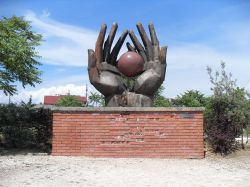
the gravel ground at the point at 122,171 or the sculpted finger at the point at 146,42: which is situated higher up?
the sculpted finger at the point at 146,42

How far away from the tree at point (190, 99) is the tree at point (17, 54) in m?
23.9

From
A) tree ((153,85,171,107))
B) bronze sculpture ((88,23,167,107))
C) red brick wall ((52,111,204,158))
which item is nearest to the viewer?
red brick wall ((52,111,204,158))

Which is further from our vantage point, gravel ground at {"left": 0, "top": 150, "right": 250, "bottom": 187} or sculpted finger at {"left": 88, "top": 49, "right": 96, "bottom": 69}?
sculpted finger at {"left": 88, "top": 49, "right": 96, "bottom": 69}

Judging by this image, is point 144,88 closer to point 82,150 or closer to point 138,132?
point 138,132

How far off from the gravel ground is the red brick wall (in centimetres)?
42

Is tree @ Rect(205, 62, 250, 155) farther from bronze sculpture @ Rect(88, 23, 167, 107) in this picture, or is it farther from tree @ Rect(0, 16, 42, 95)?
tree @ Rect(0, 16, 42, 95)

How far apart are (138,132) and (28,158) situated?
9.92 feet

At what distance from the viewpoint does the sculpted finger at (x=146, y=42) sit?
44.2 ft

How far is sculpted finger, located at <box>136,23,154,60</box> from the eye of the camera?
13469 mm

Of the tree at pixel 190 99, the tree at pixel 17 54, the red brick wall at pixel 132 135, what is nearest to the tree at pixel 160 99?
the tree at pixel 190 99

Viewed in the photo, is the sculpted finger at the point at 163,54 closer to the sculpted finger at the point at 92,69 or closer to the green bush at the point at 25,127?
the sculpted finger at the point at 92,69

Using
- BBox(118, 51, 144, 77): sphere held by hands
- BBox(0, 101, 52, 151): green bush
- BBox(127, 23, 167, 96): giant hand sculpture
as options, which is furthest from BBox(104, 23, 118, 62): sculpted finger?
BBox(0, 101, 52, 151): green bush

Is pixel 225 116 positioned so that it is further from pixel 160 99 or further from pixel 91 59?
pixel 160 99

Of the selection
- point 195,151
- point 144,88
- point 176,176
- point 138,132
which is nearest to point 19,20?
point 144,88
